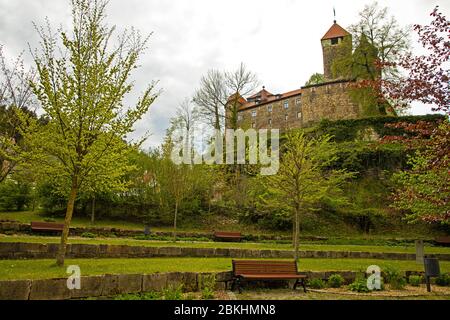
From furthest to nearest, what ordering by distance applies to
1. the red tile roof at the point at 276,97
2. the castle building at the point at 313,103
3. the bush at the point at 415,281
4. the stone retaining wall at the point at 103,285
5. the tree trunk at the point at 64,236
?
the red tile roof at the point at 276,97 → the castle building at the point at 313,103 → the bush at the point at 415,281 → the tree trunk at the point at 64,236 → the stone retaining wall at the point at 103,285

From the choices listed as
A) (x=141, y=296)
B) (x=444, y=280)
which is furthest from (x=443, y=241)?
(x=141, y=296)

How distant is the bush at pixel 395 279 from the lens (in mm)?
9798

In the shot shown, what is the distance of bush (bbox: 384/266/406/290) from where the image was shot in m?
9.80

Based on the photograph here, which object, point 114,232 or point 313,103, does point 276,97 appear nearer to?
point 313,103

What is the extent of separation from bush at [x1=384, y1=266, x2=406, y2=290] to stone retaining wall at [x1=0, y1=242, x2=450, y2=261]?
4554 mm

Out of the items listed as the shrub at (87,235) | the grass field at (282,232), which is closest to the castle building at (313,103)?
the grass field at (282,232)

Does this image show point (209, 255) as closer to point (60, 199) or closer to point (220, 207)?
point (220, 207)

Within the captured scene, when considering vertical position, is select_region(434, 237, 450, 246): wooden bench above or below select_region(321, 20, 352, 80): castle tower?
below

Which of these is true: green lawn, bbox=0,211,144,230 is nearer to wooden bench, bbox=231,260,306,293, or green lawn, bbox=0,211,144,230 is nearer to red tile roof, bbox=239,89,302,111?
wooden bench, bbox=231,260,306,293

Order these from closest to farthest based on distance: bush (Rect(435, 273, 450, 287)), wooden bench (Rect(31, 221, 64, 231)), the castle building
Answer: bush (Rect(435, 273, 450, 287))
wooden bench (Rect(31, 221, 64, 231))
the castle building

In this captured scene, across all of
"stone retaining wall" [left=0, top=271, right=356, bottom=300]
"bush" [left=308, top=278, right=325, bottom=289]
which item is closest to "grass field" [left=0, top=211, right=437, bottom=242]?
"bush" [left=308, top=278, right=325, bottom=289]

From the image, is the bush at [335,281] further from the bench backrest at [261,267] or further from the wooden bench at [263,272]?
the bench backrest at [261,267]
